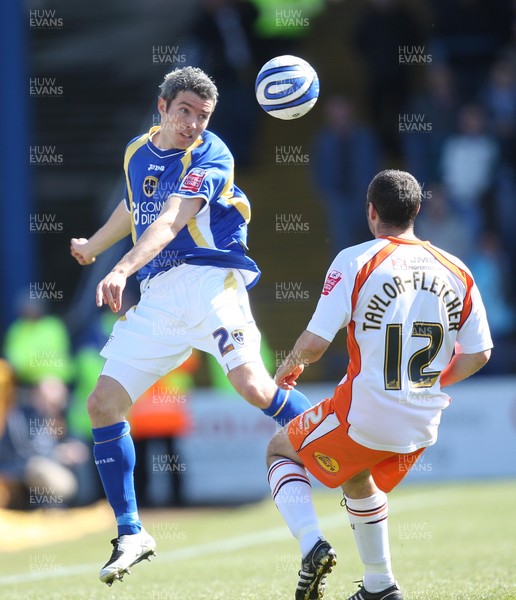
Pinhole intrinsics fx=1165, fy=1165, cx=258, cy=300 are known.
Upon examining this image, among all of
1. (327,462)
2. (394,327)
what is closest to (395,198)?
(394,327)

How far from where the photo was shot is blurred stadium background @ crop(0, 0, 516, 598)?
13062 mm

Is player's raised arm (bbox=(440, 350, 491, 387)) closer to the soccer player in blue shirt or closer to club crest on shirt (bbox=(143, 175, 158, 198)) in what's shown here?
the soccer player in blue shirt

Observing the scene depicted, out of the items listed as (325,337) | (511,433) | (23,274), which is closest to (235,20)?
(23,274)

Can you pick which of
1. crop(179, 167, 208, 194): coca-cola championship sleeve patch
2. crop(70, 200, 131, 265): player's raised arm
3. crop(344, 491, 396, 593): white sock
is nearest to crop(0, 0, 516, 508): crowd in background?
crop(70, 200, 131, 265): player's raised arm

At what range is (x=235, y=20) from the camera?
16.5 meters

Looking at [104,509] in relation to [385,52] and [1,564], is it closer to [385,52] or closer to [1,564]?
[1,564]

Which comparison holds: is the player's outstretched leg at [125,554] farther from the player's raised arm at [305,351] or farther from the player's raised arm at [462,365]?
the player's raised arm at [462,365]

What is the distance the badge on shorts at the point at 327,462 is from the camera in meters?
5.32

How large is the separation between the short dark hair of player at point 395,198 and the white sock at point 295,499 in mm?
1256

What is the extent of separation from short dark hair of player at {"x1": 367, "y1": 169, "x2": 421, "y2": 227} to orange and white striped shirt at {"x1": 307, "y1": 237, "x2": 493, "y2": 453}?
0.33 feet

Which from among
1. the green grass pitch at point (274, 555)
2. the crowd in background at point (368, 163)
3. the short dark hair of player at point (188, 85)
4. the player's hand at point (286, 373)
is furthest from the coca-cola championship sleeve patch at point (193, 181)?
the crowd in background at point (368, 163)

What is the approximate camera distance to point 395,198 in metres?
5.20

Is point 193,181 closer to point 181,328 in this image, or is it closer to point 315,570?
point 181,328

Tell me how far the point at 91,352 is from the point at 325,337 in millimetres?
8201
